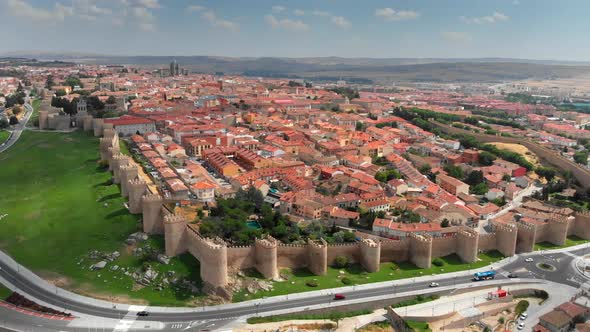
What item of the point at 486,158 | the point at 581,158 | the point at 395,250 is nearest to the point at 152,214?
the point at 395,250

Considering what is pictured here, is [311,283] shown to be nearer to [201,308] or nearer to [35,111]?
[201,308]

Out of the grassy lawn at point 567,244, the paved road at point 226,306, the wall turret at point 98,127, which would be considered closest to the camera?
the paved road at point 226,306

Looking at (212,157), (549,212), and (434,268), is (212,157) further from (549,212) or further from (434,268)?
(549,212)

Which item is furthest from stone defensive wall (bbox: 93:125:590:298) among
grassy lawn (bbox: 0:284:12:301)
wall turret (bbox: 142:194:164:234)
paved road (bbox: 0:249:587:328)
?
grassy lawn (bbox: 0:284:12:301)

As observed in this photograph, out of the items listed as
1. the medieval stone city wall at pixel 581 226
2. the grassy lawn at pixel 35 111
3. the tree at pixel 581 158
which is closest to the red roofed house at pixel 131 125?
the grassy lawn at pixel 35 111

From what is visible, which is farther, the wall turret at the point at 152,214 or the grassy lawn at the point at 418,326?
the wall turret at the point at 152,214

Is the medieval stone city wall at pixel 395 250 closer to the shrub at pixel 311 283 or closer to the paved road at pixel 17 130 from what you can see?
the shrub at pixel 311 283
